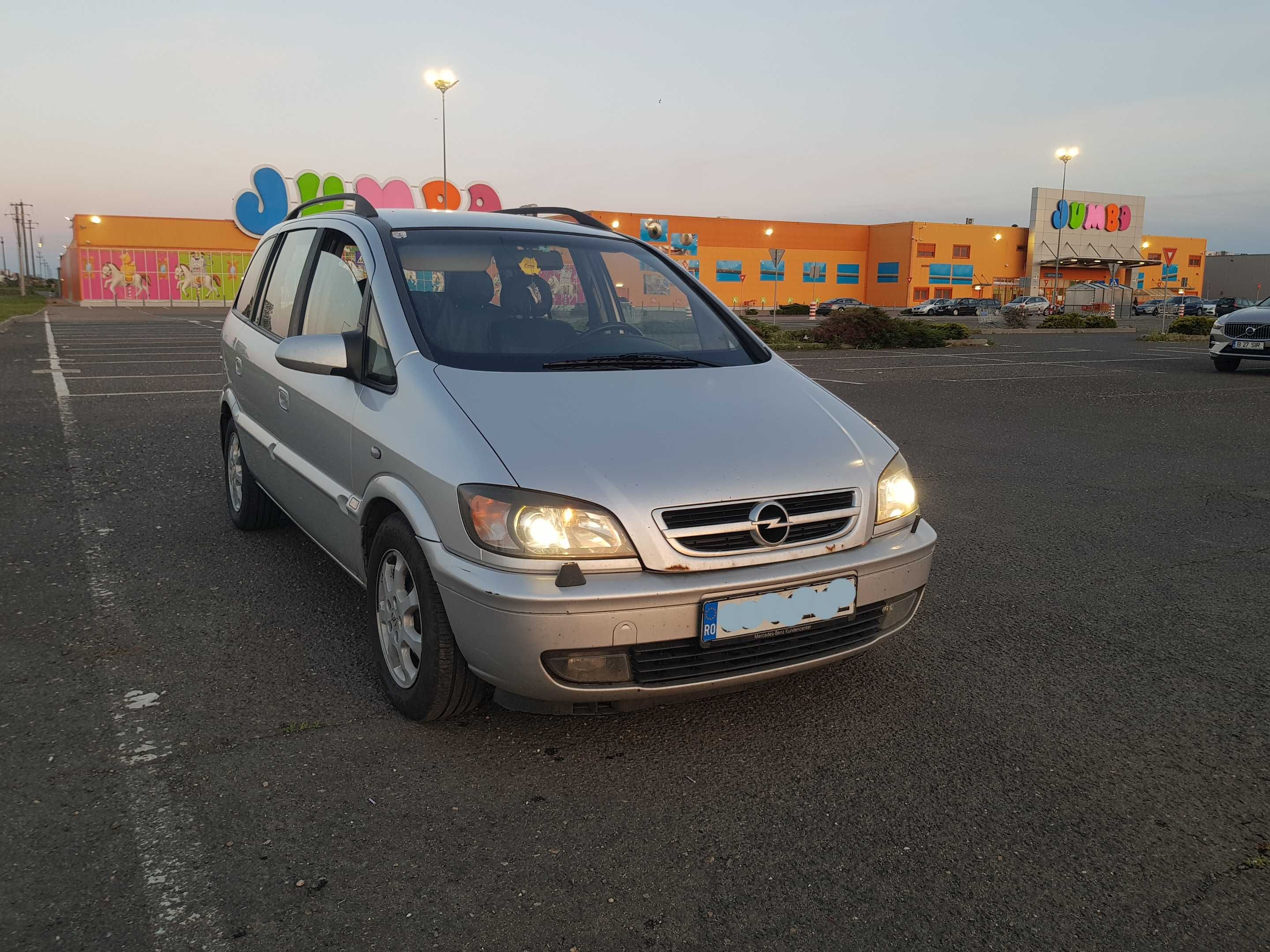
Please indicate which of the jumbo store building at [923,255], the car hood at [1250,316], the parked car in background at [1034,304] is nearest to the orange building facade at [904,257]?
the jumbo store building at [923,255]

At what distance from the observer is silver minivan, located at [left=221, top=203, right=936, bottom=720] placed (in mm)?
2572

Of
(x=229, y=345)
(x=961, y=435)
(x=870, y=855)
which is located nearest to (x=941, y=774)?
(x=870, y=855)

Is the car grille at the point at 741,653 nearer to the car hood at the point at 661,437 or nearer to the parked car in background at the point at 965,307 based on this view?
the car hood at the point at 661,437

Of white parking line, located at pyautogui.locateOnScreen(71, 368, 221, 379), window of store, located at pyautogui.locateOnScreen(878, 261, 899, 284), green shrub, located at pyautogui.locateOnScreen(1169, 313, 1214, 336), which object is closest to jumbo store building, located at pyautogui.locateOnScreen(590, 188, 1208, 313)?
window of store, located at pyautogui.locateOnScreen(878, 261, 899, 284)

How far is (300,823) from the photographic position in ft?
8.09

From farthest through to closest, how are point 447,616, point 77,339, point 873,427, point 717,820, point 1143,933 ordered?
point 77,339 < point 873,427 < point 447,616 < point 717,820 < point 1143,933

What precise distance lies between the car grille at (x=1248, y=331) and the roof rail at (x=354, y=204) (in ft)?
53.6

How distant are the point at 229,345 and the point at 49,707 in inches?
102

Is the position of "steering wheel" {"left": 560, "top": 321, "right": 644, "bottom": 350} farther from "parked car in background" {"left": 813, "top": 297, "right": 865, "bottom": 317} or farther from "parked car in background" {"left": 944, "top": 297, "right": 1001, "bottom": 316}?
"parked car in background" {"left": 944, "top": 297, "right": 1001, "bottom": 316}

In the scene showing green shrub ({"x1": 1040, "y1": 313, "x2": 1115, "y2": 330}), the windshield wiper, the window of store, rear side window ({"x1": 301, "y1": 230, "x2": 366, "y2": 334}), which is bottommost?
green shrub ({"x1": 1040, "y1": 313, "x2": 1115, "y2": 330})

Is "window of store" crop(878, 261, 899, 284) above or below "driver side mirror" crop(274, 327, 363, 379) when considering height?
above

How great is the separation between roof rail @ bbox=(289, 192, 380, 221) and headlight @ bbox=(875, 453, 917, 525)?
2233 mm

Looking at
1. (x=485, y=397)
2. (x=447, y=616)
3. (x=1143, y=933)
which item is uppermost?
(x=485, y=397)

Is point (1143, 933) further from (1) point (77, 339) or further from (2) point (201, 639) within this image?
(1) point (77, 339)
